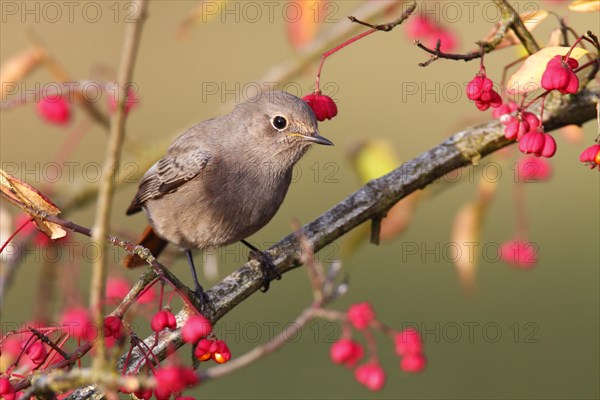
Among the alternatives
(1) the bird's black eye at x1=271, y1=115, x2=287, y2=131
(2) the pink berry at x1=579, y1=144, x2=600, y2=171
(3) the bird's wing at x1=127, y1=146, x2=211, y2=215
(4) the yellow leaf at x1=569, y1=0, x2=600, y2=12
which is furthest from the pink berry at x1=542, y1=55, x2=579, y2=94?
(3) the bird's wing at x1=127, y1=146, x2=211, y2=215

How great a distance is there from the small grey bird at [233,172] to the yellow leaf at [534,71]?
1532 millimetres

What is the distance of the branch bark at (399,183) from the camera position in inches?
126

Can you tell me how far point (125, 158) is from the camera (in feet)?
14.5

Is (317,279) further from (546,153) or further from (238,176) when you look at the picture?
(238,176)

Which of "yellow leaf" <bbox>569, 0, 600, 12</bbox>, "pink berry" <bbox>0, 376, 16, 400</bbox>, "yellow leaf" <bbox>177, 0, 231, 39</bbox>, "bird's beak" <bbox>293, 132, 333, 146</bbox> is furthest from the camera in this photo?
"bird's beak" <bbox>293, 132, 333, 146</bbox>

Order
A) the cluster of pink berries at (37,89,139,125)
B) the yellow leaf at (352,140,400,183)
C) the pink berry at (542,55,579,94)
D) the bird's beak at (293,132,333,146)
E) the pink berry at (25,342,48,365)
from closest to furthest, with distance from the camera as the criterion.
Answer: the pink berry at (25,342,48,365) < the pink berry at (542,55,579,94) < the yellow leaf at (352,140,400,183) < the bird's beak at (293,132,333,146) < the cluster of pink berries at (37,89,139,125)


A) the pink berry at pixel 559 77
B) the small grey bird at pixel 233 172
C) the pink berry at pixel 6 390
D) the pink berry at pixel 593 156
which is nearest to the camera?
the pink berry at pixel 6 390

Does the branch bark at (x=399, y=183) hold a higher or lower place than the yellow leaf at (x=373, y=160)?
lower

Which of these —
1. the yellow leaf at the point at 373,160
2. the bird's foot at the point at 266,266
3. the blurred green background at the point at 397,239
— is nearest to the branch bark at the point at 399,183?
the bird's foot at the point at 266,266

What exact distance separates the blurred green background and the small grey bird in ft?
0.66

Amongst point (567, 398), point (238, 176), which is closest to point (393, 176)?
point (238, 176)

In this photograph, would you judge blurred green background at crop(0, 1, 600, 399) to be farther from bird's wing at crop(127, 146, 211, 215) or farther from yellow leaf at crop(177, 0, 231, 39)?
yellow leaf at crop(177, 0, 231, 39)

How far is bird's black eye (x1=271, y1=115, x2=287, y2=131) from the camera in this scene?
4.09 m

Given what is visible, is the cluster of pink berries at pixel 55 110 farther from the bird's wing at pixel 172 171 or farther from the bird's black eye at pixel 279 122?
the bird's black eye at pixel 279 122
